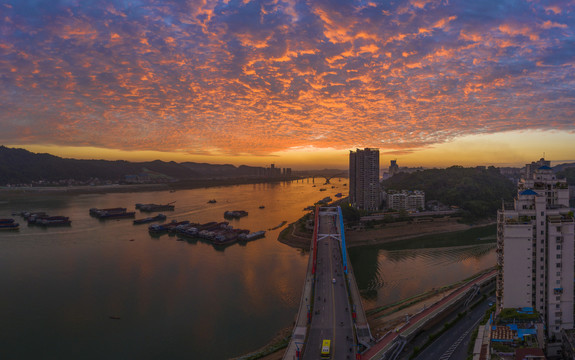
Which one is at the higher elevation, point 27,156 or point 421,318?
point 27,156

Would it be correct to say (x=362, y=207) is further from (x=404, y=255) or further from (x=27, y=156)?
(x=27, y=156)

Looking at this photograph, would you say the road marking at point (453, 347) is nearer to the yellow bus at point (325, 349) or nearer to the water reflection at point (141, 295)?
the yellow bus at point (325, 349)

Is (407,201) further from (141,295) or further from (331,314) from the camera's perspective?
(141,295)

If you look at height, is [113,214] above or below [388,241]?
above

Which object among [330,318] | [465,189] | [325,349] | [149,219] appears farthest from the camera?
[465,189]

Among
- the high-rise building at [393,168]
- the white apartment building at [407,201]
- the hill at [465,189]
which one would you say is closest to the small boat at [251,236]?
the white apartment building at [407,201]

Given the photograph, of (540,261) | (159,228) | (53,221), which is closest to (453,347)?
(540,261)

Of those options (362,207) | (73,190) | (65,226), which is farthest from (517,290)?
(73,190)
